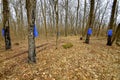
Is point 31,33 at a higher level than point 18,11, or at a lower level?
lower

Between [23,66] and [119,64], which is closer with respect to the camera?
[23,66]

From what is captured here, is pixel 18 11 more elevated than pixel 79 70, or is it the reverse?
pixel 18 11

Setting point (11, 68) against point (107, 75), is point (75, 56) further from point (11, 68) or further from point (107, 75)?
point (11, 68)

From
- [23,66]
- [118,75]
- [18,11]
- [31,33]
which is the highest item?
[18,11]

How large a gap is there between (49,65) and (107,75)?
8.69 feet

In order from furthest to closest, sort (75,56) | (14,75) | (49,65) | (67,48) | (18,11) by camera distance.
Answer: (18,11) < (67,48) < (75,56) < (49,65) < (14,75)

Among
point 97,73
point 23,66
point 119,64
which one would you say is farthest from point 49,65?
point 119,64

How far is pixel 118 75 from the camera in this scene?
459 centimetres

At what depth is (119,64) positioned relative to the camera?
5.71m

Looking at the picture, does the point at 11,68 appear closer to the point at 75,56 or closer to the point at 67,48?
the point at 75,56

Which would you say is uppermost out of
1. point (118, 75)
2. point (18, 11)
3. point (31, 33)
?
point (18, 11)

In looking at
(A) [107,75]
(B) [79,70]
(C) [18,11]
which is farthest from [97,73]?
(C) [18,11]

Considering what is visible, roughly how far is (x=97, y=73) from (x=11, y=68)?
387cm

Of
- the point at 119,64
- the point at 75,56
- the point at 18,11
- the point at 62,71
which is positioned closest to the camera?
the point at 62,71
